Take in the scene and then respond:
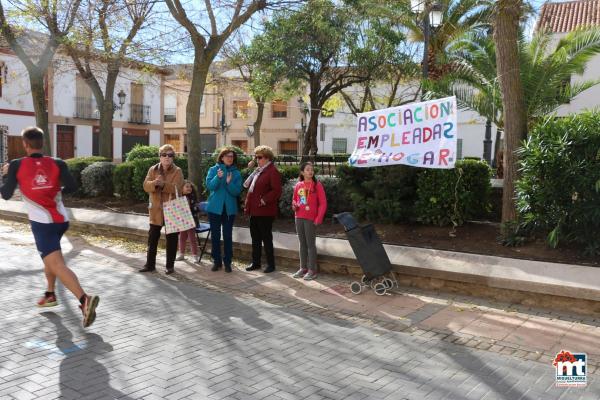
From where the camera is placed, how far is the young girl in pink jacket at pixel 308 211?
23.8 ft

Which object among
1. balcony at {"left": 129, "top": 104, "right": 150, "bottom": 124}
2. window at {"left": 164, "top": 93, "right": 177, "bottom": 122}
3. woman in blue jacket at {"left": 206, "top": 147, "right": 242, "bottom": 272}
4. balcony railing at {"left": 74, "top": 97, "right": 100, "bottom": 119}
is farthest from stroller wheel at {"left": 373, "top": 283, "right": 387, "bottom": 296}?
window at {"left": 164, "top": 93, "right": 177, "bottom": 122}

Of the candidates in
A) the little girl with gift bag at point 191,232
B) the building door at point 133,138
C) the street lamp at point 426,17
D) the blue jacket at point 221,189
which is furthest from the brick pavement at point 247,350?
the building door at point 133,138

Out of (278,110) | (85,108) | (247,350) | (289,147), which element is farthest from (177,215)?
(278,110)

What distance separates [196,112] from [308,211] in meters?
5.78

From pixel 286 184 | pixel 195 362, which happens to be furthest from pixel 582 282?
pixel 286 184

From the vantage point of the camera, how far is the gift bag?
7.42 metres

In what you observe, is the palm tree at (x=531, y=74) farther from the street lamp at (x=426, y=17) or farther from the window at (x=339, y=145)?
the window at (x=339, y=145)

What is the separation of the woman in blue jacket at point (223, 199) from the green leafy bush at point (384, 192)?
103 inches

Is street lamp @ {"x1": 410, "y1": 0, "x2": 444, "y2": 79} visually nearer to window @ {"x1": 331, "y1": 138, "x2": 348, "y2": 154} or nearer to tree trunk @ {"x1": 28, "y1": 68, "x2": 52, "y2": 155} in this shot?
tree trunk @ {"x1": 28, "y1": 68, "x2": 52, "y2": 155}

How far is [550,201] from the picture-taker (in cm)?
737

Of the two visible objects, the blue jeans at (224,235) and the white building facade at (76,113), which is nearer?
the blue jeans at (224,235)

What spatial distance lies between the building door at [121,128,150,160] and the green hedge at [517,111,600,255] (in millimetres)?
30990

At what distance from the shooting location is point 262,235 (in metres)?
7.76

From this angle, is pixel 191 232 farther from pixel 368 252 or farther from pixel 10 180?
pixel 10 180
